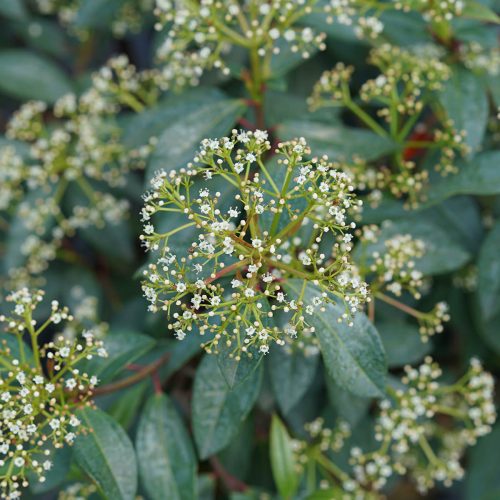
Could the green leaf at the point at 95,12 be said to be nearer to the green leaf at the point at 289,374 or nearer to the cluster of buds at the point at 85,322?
the cluster of buds at the point at 85,322

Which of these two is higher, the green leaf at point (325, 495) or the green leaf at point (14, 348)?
the green leaf at point (14, 348)

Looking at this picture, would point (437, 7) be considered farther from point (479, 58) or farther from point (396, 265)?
point (396, 265)

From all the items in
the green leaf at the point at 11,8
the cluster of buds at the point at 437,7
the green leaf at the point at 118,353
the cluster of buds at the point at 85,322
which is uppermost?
the cluster of buds at the point at 437,7

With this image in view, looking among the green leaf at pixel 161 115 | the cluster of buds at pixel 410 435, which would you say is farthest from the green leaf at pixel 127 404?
the green leaf at pixel 161 115

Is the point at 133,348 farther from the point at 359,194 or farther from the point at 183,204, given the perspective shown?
the point at 359,194

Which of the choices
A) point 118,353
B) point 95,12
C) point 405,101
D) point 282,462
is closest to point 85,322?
point 118,353

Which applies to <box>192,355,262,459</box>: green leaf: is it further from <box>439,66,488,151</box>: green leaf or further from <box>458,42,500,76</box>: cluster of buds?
<box>458,42,500,76</box>: cluster of buds

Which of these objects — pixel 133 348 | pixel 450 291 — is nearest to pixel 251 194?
pixel 133 348
